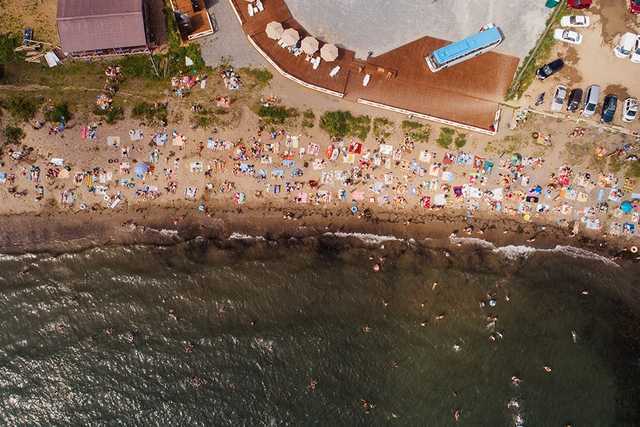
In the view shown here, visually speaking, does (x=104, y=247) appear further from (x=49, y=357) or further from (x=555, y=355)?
(x=555, y=355)

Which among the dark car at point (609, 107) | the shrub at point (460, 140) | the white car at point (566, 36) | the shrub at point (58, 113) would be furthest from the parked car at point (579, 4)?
the shrub at point (58, 113)

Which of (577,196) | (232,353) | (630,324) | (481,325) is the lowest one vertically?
(232,353)

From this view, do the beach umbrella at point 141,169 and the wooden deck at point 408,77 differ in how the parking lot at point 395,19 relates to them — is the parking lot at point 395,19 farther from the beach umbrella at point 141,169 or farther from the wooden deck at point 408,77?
the beach umbrella at point 141,169

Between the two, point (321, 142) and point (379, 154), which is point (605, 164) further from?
point (321, 142)

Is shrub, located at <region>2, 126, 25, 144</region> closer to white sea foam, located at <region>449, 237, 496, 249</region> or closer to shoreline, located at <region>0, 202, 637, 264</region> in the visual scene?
shoreline, located at <region>0, 202, 637, 264</region>

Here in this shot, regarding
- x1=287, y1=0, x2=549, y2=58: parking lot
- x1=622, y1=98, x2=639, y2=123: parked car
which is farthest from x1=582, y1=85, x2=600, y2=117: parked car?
A: x1=287, y1=0, x2=549, y2=58: parking lot

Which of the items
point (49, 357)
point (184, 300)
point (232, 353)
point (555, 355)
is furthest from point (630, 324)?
point (49, 357)

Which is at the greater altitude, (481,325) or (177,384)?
(481,325)
